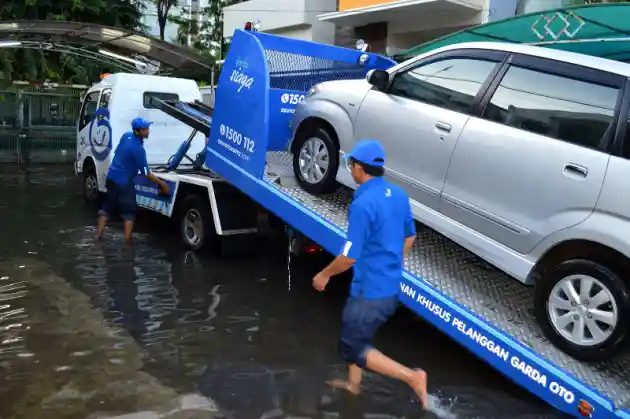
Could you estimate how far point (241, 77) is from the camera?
20.1 feet

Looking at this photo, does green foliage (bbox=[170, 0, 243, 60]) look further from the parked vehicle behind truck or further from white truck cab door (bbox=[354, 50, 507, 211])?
white truck cab door (bbox=[354, 50, 507, 211])

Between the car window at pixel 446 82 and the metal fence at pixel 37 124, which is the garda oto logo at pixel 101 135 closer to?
the car window at pixel 446 82

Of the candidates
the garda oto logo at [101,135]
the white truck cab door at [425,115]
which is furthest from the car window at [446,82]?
the garda oto logo at [101,135]

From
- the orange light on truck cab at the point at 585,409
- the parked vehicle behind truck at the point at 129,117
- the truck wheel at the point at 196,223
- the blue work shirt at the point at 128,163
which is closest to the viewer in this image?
the orange light on truck cab at the point at 585,409

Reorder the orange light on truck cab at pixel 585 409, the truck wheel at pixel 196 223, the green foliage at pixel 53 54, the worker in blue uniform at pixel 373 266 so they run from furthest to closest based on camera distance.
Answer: the green foliage at pixel 53 54 → the truck wheel at pixel 196 223 → the worker in blue uniform at pixel 373 266 → the orange light on truck cab at pixel 585 409

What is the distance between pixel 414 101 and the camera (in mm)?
5004

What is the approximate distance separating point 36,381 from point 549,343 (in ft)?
11.3

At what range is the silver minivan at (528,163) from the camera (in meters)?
3.71

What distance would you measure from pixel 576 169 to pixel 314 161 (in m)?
2.50

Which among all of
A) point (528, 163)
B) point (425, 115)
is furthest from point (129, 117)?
point (528, 163)

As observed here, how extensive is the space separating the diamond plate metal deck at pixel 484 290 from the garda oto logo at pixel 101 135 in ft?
16.4

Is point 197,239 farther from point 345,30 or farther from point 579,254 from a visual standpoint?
point 345,30

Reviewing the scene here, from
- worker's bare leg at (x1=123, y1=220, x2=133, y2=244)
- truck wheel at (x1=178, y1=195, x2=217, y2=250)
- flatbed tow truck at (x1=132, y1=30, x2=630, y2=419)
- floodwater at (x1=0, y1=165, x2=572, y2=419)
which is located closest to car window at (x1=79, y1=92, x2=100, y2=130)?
flatbed tow truck at (x1=132, y1=30, x2=630, y2=419)

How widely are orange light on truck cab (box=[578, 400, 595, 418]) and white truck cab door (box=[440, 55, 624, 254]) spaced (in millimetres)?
1019
